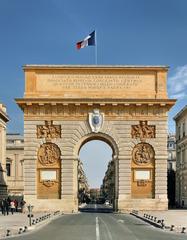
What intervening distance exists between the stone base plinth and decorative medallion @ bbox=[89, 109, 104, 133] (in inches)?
298

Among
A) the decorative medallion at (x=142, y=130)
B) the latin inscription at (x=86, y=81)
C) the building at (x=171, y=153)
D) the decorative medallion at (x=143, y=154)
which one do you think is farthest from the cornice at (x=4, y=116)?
the building at (x=171, y=153)

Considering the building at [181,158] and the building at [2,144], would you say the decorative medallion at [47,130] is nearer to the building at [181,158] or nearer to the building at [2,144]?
the building at [2,144]

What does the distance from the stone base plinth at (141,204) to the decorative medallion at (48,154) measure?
7703 millimetres

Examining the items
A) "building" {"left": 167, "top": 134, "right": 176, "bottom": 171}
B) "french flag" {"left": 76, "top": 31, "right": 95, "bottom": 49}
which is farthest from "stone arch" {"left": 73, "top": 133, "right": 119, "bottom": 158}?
"building" {"left": 167, "top": 134, "right": 176, "bottom": 171}

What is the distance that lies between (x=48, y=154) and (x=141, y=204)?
1042 cm

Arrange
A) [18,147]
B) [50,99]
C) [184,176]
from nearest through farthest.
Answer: [50,99]
[184,176]
[18,147]

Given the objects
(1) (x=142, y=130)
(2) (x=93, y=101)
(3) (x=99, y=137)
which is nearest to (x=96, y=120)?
(2) (x=93, y=101)

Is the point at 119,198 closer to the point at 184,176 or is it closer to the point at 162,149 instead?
the point at 162,149

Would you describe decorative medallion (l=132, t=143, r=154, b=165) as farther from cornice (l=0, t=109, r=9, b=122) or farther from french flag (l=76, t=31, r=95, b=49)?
cornice (l=0, t=109, r=9, b=122)

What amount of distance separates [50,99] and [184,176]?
26920 millimetres

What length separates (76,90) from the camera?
185ft

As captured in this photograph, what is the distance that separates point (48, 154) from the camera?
184 ft

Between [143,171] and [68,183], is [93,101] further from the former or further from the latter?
[143,171]

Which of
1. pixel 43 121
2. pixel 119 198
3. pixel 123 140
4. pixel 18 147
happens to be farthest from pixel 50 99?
pixel 18 147
